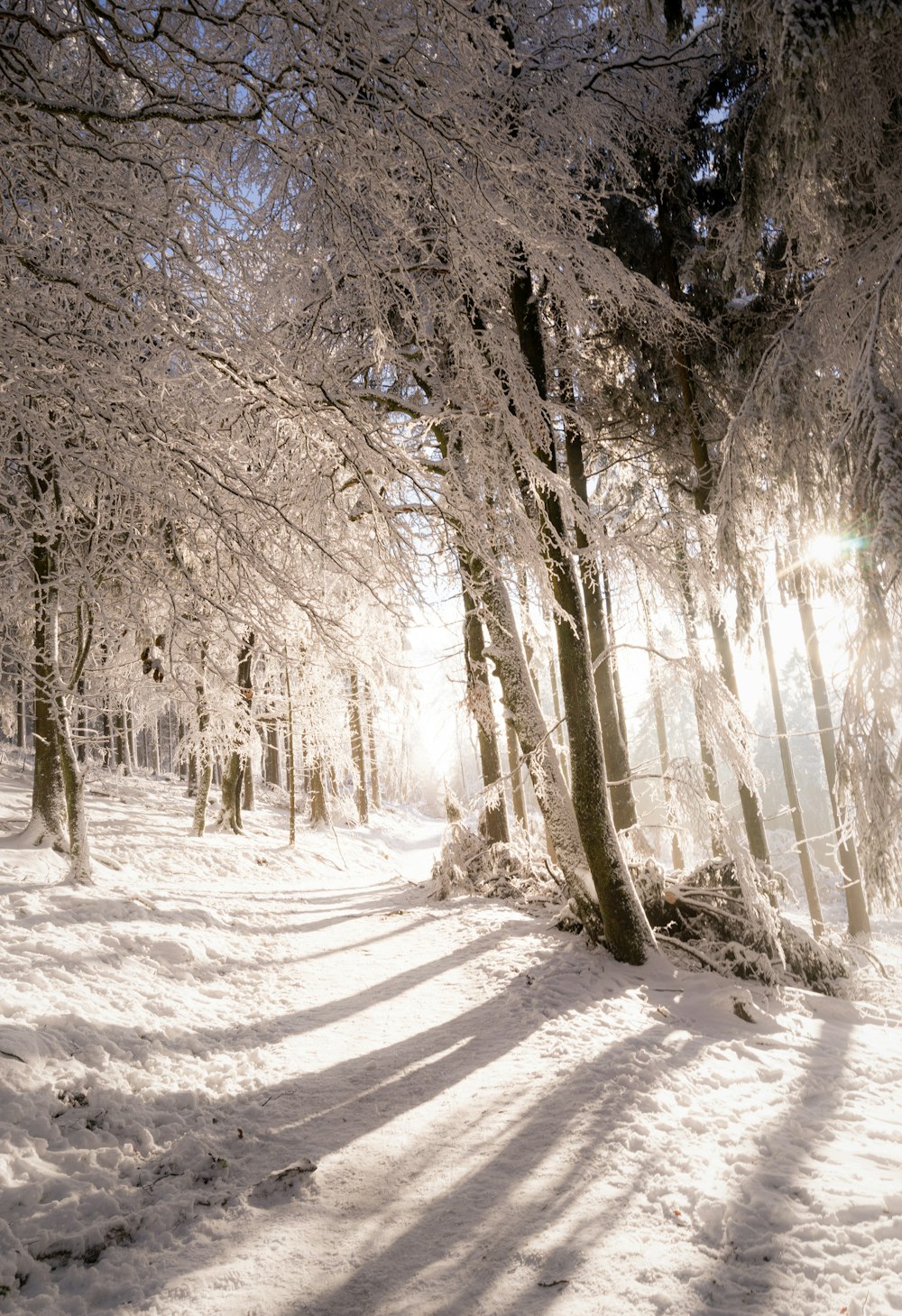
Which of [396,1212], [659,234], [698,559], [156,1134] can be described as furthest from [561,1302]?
[659,234]

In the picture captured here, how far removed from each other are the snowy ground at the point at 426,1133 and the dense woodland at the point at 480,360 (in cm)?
124

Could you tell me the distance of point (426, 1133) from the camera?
317cm

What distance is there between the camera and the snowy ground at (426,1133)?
219cm

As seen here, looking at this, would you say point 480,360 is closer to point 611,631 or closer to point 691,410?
Answer: point 691,410

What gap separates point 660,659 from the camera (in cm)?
662

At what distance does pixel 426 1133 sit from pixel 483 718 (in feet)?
23.0

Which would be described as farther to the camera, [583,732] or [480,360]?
[583,732]

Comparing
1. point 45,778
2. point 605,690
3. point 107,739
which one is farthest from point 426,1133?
point 605,690

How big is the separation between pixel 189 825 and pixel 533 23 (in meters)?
13.9

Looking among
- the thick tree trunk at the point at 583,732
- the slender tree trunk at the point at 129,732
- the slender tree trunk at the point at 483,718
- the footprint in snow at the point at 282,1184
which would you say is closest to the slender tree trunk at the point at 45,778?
the slender tree trunk at the point at 129,732

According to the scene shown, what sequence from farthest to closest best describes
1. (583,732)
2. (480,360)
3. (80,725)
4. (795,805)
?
(795,805) < (80,725) < (583,732) < (480,360)

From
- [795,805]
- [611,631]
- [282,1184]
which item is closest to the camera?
[282,1184]

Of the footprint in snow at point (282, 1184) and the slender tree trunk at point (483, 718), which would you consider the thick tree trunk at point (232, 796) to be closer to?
the slender tree trunk at point (483, 718)

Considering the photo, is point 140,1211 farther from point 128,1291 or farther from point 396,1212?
point 396,1212
